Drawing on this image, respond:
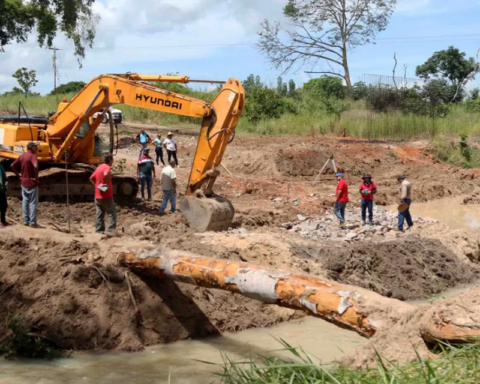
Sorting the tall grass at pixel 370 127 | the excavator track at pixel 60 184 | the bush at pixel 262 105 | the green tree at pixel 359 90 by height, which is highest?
the green tree at pixel 359 90

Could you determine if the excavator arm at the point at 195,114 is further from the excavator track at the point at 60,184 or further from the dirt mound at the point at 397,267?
the dirt mound at the point at 397,267

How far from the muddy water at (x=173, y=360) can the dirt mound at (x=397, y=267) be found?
8.62 ft

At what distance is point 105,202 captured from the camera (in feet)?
42.7

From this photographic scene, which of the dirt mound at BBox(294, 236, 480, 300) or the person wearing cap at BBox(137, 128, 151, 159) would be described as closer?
the dirt mound at BBox(294, 236, 480, 300)

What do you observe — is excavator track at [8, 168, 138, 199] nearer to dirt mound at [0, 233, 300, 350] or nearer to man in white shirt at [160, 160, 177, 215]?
man in white shirt at [160, 160, 177, 215]

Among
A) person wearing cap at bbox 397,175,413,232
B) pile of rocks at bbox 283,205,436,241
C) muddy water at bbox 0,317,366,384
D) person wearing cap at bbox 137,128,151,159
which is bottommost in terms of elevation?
muddy water at bbox 0,317,366,384

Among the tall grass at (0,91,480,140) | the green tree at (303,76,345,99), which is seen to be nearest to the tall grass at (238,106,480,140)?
A: the tall grass at (0,91,480,140)

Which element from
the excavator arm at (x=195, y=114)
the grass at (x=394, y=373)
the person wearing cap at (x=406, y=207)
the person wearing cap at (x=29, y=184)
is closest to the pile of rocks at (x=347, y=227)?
the person wearing cap at (x=406, y=207)

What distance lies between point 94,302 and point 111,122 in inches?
325

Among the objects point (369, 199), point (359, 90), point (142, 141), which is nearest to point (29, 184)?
point (369, 199)

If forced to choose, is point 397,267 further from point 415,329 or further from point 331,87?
point 331,87

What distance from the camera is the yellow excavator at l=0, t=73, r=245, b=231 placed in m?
14.1

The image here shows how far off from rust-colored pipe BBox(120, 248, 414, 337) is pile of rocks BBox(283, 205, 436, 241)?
6.90m

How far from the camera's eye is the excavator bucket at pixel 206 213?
553 inches
